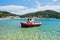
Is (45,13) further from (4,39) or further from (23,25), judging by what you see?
(4,39)

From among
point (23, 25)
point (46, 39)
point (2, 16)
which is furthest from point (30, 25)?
point (2, 16)

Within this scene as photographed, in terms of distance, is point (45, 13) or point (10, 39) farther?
point (45, 13)

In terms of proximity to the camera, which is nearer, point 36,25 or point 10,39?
point 10,39

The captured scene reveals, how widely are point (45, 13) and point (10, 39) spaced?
446 ft

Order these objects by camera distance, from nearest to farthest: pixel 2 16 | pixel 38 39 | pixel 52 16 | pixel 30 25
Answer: pixel 38 39, pixel 30 25, pixel 2 16, pixel 52 16

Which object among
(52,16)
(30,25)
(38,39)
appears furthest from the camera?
(52,16)

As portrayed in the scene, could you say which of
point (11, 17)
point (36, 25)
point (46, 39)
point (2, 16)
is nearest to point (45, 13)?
point (11, 17)

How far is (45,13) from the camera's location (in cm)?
14988

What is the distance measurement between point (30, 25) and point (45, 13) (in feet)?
392

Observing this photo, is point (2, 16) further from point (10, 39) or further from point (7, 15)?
point (10, 39)

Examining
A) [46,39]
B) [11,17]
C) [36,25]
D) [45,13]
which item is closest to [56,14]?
[45,13]

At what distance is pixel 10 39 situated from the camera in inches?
590

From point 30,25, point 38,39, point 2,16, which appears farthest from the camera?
point 2,16

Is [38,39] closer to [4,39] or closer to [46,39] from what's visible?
[46,39]
